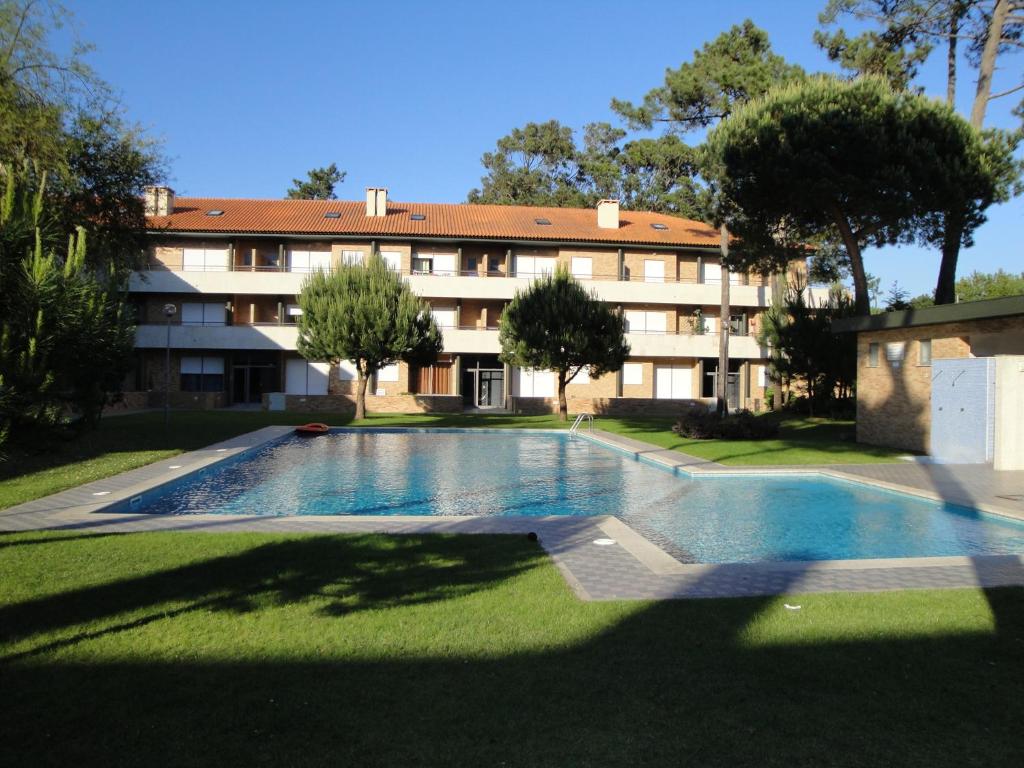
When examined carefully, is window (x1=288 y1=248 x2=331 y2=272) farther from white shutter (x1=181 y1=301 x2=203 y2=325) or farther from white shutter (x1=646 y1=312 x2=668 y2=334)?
white shutter (x1=646 y1=312 x2=668 y2=334)

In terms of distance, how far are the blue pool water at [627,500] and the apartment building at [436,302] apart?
16997mm

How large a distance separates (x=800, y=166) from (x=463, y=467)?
11609 millimetres

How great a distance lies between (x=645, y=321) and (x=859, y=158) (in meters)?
19.1

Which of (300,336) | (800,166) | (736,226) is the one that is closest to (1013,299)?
(800,166)

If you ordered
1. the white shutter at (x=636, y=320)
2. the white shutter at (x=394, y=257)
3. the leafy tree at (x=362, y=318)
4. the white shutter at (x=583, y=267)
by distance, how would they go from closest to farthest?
1. the leafy tree at (x=362, y=318)
2. the white shutter at (x=394, y=257)
3. the white shutter at (x=636, y=320)
4. the white shutter at (x=583, y=267)

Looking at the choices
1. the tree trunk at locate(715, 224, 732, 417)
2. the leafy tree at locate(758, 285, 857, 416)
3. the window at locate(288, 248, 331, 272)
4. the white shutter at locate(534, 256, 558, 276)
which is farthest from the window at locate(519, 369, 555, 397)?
the window at locate(288, 248, 331, 272)

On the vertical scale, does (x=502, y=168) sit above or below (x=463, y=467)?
above

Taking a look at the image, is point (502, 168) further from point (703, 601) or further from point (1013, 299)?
point (703, 601)

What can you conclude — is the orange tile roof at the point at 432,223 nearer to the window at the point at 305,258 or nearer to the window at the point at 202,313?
the window at the point at 305,258

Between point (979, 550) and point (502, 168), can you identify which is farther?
point (502, 168)

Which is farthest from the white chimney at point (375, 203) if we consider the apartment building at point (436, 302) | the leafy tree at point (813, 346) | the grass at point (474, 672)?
the grass at point (474, 672)

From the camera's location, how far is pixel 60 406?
47.9 feet

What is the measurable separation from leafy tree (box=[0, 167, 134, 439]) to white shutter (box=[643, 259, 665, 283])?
27776mm

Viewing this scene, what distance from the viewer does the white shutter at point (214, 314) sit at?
36000 millimetres
